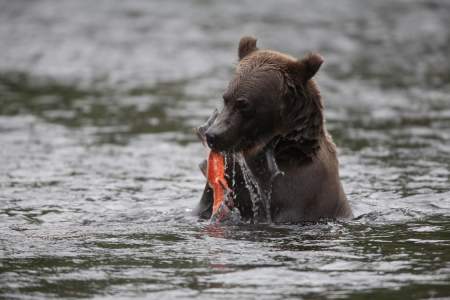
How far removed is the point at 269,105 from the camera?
7.89m

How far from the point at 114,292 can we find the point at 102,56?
644 inches

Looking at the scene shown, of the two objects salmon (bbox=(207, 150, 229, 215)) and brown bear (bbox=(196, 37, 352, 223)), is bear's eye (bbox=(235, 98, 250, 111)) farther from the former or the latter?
salmon (bbox=(207, 150, 229, 215))

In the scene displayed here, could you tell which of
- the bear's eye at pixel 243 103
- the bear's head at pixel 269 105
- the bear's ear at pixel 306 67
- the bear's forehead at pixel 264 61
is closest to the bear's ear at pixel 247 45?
the bear's forehead at pixel 264 61

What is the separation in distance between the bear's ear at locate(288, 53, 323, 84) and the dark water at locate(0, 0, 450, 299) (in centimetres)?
125

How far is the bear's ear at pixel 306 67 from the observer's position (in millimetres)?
7867

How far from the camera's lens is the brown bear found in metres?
7.88

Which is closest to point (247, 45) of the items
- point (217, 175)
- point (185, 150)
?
point (217, 175)

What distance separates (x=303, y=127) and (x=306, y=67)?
48 centimetres

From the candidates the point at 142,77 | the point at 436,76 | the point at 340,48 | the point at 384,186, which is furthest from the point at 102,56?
the point at 384,186

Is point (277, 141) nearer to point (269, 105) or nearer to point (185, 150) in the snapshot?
point (269, 105)

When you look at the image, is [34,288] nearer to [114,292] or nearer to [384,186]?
[114,292]

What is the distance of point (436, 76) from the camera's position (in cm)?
1948

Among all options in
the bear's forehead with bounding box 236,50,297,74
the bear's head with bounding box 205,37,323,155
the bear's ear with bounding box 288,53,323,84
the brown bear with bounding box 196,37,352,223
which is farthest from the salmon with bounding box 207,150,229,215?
the bear's ear with bounding box 288,53,323,84

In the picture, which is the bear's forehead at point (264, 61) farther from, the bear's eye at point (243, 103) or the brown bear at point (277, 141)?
the bear's eye at point (243, 103)
